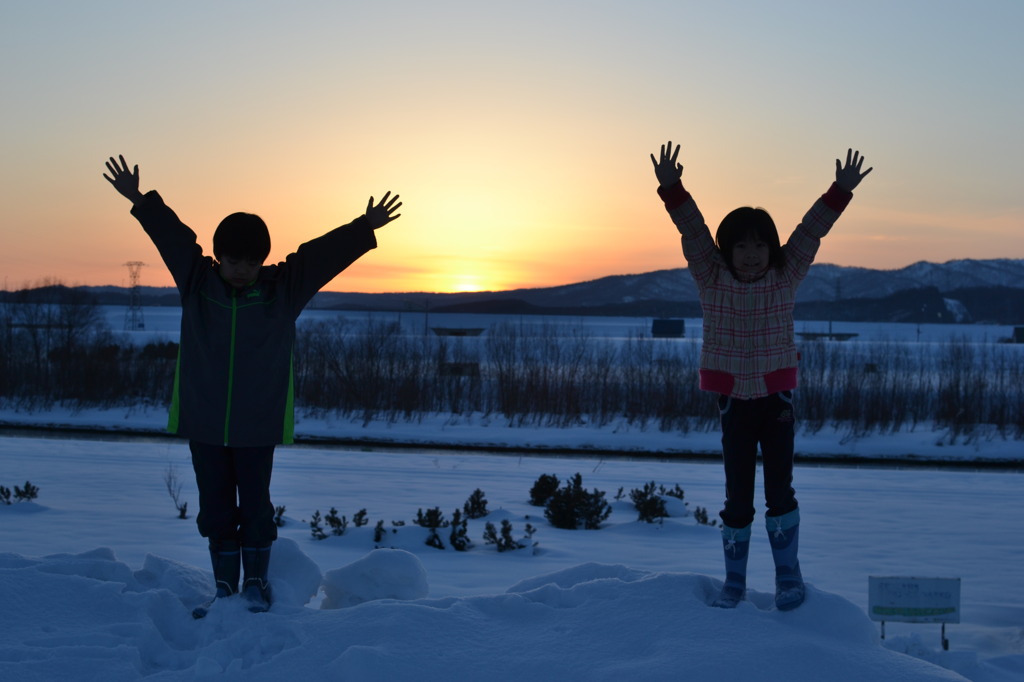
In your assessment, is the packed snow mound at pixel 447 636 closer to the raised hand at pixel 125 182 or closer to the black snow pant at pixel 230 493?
the black snow pant at pixel 230 493

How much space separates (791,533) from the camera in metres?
3.84

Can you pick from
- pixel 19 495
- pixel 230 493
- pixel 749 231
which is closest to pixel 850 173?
pixel 749 231

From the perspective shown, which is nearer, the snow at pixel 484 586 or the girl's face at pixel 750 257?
the snow at pixel 484 586

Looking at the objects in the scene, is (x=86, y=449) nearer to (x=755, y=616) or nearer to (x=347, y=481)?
(x=347, y=481)

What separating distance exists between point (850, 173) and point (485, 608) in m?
2.43

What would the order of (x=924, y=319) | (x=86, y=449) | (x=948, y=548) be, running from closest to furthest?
1. (x=948, y=548)
2. (x=86, y=449)
3. (x=924, y=319)

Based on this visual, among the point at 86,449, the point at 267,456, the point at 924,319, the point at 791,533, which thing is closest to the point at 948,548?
the point at 791,533

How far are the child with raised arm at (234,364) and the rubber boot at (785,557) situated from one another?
2.08 meters

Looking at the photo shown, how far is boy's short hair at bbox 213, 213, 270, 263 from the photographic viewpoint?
382 cm

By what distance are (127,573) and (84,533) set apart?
2308 mm

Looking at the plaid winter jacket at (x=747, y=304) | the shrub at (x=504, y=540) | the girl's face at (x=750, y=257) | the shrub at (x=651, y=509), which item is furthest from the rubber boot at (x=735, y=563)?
the shrub at (x=651, y=509)

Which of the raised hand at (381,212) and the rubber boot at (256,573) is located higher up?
the raised hand at (381,212)

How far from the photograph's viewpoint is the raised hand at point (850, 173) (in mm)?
3969

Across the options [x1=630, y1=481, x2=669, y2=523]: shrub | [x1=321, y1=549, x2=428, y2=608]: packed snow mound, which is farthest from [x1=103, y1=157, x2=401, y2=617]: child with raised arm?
[x1=630, y1=481, x2=669, y2=523]: shrub
